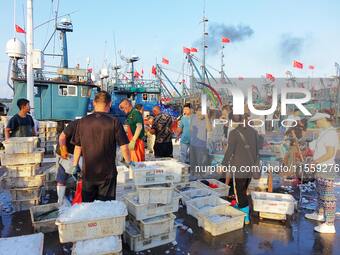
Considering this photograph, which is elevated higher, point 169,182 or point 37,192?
point 169,182

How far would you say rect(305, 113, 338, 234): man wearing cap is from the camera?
466 centimetres

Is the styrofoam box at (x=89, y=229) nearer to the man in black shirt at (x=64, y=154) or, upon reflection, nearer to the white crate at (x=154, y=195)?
the white crate at (x=154, y=195)

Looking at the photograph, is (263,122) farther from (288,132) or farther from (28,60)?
(28,60)

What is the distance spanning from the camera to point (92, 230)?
331 cm

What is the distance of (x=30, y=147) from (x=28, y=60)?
6.51 metres

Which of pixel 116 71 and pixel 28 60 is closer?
pixel 28 60

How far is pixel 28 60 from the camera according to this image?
35.7 feet

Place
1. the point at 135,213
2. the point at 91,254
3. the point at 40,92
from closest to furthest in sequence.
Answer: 1. the point at 91,254
2. the point at 135,213
3. the point at 40,92

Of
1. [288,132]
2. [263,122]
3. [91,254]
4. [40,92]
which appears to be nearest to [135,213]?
[91,254]

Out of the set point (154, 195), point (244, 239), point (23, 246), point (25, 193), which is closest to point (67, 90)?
point (25, 193)

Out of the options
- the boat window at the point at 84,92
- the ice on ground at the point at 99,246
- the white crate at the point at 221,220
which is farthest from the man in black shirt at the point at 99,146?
the boat window at the point at 84,92

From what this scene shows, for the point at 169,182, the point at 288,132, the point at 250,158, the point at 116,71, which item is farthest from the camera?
the point at 116,71

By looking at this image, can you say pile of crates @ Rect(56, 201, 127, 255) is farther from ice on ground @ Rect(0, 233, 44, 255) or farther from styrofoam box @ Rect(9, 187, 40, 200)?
styrofoam box @ Rect(9, 187, 40, 200)

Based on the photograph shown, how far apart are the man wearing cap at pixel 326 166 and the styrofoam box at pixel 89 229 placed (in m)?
3.34
